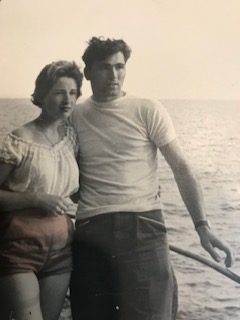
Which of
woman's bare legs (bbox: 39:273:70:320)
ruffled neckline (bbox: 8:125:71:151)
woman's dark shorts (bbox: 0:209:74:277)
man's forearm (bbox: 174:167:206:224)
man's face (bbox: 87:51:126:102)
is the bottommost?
woman's bare legs (bbox: 39:273:70:320)

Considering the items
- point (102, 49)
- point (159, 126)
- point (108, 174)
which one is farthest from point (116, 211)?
point (102, 49)

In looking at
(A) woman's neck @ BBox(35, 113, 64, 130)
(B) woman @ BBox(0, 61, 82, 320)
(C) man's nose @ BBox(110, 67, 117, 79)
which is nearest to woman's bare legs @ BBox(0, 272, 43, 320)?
(B) woman @ BBox(0, 61, 82, 320)

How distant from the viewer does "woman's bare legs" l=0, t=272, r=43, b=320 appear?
2.91 ft

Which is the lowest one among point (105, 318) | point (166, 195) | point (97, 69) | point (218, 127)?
point (105, 318)

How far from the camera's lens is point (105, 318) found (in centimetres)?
93

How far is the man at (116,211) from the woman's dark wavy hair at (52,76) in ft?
0.07

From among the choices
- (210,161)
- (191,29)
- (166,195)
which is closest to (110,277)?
(166,195)

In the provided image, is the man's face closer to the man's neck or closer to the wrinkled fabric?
the man's neck

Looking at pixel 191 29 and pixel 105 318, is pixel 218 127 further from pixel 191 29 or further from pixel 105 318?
pixel 105 318

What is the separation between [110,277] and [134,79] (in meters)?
0.34

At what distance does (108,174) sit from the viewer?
935mm

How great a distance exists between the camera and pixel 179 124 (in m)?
0.95

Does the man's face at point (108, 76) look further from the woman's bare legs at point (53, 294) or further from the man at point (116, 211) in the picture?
the woman's bare legs at point (53, 294)

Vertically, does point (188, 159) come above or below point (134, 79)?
below
